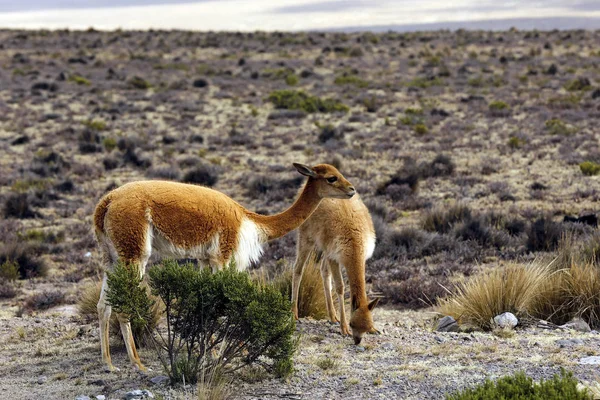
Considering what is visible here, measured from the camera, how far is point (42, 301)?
31.6ft

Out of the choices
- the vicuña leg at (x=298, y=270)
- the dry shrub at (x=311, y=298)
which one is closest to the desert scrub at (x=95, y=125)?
the dry shrub at (x=311, y=298)

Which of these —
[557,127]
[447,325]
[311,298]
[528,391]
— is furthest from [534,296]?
[557,127]

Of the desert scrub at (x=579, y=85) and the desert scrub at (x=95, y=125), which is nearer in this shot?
the desert scrub at (x=95, y=125)

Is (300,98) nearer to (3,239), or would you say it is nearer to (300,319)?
(3,239)

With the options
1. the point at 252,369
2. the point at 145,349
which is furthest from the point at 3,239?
the point at 252,369

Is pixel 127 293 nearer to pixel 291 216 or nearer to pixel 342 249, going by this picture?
pixel 291 216

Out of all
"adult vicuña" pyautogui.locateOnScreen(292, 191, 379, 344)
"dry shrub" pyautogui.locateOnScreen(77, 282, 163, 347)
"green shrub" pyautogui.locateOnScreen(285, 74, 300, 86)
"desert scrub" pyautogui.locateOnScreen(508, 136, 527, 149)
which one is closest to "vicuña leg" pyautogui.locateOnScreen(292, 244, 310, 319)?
"adult vicuña" pyautogui.locateOnScreen(292, 191, 379, 344)

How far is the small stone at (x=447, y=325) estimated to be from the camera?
7.51 meters

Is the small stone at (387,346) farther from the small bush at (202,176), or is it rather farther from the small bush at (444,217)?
the small bush at (202,176)

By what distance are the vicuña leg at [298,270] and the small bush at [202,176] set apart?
9814 mm

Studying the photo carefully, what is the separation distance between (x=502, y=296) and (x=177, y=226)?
344cm

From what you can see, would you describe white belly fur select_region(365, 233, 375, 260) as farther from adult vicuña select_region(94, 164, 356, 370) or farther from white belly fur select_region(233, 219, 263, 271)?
white belly fur select_region(233, 219, 263, 271)

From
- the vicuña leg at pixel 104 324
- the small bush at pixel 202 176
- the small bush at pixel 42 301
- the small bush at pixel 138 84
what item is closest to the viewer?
the vicuña leg at pixel 104 324

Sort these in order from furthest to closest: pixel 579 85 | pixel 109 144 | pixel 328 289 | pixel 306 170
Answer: pixel 579 85, pixel 109 144, pixel 328 289, pixel 306 170
